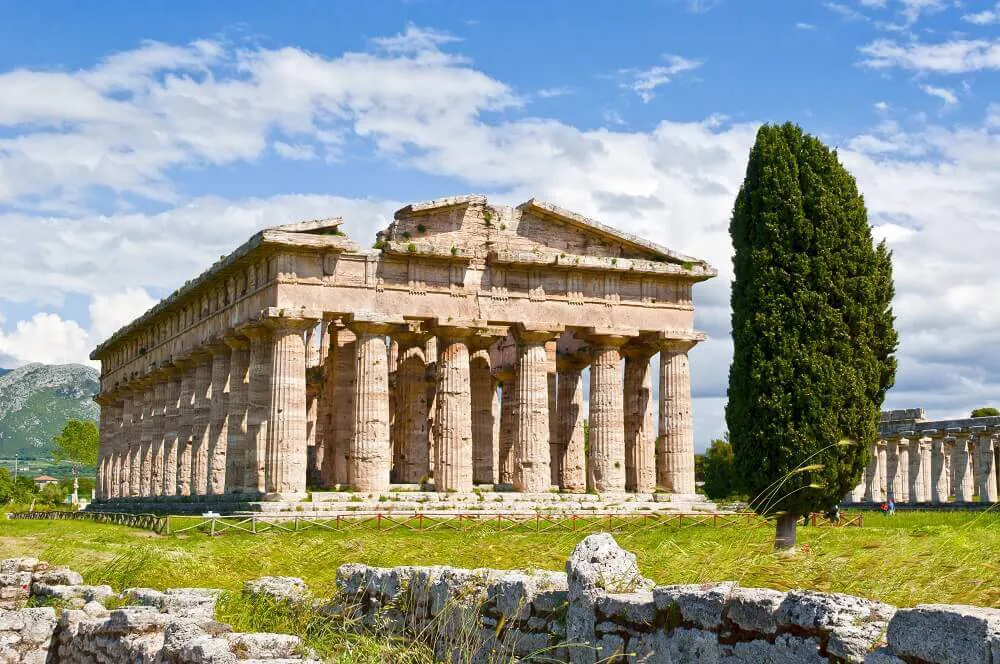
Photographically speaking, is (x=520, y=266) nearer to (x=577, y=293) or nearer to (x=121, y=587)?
(x=577, y=293)

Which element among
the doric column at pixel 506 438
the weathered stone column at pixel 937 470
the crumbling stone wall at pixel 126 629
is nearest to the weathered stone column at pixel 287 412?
the doric column at pixel 506 438

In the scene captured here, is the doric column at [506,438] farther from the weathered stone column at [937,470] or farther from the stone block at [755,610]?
the stone block at [755,610]

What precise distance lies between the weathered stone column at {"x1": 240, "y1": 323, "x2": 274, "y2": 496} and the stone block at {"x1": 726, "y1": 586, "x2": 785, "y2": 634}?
30.1 m

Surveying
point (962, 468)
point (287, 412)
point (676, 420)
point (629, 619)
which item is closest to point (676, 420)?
point (676, 420)

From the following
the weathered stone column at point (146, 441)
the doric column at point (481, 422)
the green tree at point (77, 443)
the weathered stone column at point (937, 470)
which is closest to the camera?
the doric column at point (481, 422)

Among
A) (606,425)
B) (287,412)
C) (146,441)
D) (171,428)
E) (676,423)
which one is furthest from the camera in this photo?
(146,441)

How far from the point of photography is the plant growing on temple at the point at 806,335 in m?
25.8

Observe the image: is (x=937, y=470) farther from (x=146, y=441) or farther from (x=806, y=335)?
(x=806, y=335)

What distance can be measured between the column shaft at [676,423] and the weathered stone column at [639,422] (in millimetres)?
714

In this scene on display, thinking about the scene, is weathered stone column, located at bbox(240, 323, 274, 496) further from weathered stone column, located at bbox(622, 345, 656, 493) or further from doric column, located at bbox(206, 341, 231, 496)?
weathered stone column, located at bbox(622, 345, 656, 493)

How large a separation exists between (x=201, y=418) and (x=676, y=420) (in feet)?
58.1

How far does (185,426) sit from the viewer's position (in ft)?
149

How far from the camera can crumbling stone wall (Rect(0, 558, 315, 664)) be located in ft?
29.3

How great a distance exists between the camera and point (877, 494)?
67750 mm
